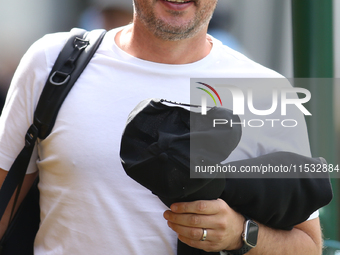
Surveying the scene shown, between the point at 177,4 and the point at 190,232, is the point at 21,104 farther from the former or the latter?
the point at 190,232

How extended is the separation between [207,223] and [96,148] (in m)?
0.53

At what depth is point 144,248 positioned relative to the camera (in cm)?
160

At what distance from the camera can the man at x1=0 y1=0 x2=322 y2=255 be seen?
1616 millimetres

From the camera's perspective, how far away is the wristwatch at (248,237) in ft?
4.73

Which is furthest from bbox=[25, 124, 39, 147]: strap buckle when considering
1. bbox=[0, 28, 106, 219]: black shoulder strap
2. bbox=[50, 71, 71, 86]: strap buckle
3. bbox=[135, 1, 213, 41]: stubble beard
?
bbox=[135, 1, 213, 41]: stubble beard

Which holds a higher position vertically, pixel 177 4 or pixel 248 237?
pixel 177 4

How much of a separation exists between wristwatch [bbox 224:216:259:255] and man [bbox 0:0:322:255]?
0.06 ft

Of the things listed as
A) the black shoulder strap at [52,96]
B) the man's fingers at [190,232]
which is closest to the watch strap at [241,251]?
the man's fingers at [190,232]

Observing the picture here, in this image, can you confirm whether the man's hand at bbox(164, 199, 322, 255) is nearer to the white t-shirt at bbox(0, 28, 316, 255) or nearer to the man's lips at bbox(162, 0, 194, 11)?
the white t-shirt at bbox(0, 28, 316, 255)

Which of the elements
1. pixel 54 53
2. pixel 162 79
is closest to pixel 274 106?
pixel 162 79

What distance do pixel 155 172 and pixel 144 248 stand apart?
553 millimetres

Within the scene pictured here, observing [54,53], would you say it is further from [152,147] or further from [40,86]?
[152,147]

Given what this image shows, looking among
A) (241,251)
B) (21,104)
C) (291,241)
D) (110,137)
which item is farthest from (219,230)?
(21,104)

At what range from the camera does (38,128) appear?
5.50 ft
